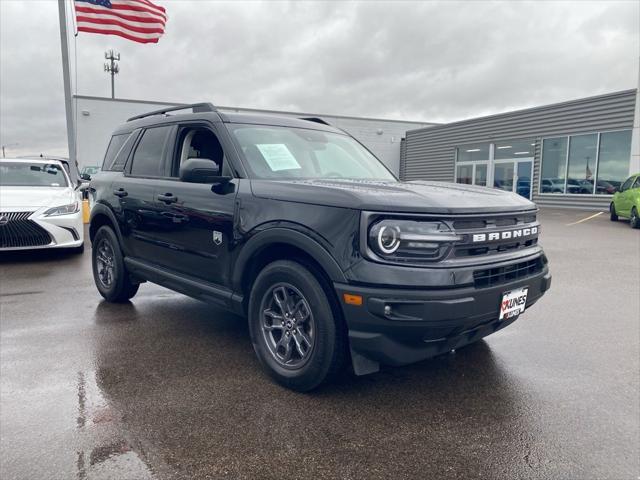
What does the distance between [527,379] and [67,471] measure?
9.64 ft

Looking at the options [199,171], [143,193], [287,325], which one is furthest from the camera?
[143,193]

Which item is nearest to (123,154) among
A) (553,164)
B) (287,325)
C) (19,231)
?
(287,325)

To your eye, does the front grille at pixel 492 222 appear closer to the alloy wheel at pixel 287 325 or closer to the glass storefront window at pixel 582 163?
the alloy wheel at pixel 287 325

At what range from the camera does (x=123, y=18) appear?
12.3 metres

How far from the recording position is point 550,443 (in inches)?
105

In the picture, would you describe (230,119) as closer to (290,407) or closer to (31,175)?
(290,407)

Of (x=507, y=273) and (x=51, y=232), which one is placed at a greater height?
(x=507, y=273)

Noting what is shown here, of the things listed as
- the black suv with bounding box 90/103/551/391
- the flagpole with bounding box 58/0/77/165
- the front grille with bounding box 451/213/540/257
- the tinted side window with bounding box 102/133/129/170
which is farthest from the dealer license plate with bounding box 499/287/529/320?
the flagpole with bounding box 58/0/77/165

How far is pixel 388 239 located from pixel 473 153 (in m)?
24.8

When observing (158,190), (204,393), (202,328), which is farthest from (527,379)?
(158,190)

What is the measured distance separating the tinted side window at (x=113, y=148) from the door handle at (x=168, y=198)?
141 cm

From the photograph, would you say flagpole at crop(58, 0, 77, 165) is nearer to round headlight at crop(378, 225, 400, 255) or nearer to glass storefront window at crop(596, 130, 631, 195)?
round headlight at crop(378, 225, 400, 255)

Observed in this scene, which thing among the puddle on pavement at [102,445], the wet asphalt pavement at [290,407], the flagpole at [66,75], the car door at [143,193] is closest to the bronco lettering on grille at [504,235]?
the wet asphalt pavement at [290,407]

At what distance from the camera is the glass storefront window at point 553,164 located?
67.7ft
